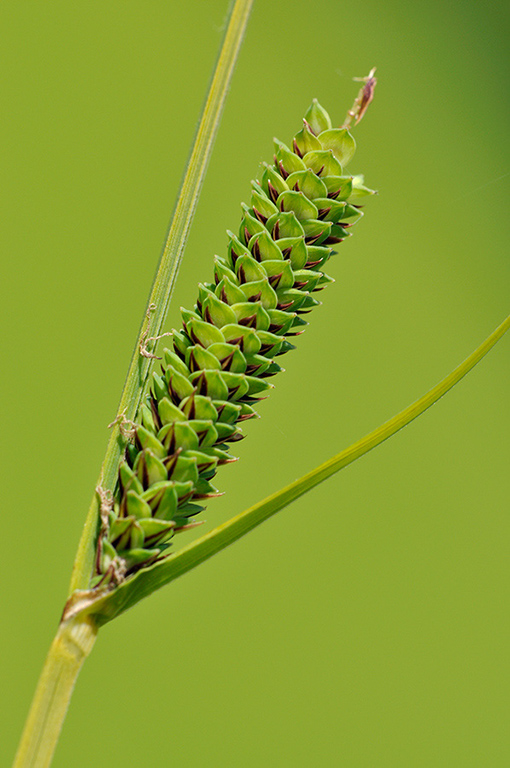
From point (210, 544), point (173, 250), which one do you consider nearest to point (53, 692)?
point (210, 544)

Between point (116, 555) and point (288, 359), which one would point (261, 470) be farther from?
point (116, 555)

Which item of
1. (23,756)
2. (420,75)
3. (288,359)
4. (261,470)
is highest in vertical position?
(420,75)

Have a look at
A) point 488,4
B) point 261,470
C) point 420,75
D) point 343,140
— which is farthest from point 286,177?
point 488,4

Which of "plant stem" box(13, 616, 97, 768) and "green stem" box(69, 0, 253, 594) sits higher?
"green stem" box(69, 0, 253, 594)

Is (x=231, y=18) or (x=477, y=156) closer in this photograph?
(x=231, y=18)

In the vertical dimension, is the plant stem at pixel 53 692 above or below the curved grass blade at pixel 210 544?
below
